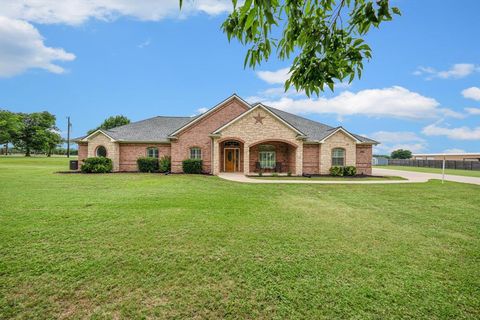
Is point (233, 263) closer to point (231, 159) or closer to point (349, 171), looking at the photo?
point (231, 159)

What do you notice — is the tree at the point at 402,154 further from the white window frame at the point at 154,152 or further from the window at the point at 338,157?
the white window frame at the point at 154,152

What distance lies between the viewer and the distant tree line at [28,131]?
161 ft

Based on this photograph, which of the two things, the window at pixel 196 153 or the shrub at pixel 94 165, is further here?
the window at pixel 196 153

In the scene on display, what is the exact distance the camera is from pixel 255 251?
14.6 ft

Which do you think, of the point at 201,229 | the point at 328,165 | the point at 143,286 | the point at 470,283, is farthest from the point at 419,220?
the point at 328,165

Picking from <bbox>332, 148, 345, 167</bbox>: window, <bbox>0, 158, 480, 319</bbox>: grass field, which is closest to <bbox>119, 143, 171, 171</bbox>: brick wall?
<bbox>0, 158, 480, 319</bbox>: grass field

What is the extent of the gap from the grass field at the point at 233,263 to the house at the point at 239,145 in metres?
12.5

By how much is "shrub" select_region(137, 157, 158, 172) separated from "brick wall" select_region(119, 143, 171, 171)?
0.87 metres

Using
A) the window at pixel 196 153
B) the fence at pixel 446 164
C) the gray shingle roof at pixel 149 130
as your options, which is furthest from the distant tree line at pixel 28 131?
the fence at pixel 446 164

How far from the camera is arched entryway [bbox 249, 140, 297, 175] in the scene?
2172cm

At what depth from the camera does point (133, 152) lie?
70.6 feet

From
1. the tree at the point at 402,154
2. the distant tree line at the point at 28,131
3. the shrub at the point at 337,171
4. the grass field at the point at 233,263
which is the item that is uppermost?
the distant tree line at the point at 28,131

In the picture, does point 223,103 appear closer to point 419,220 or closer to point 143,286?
point 419,220

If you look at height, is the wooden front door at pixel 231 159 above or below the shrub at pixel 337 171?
above
